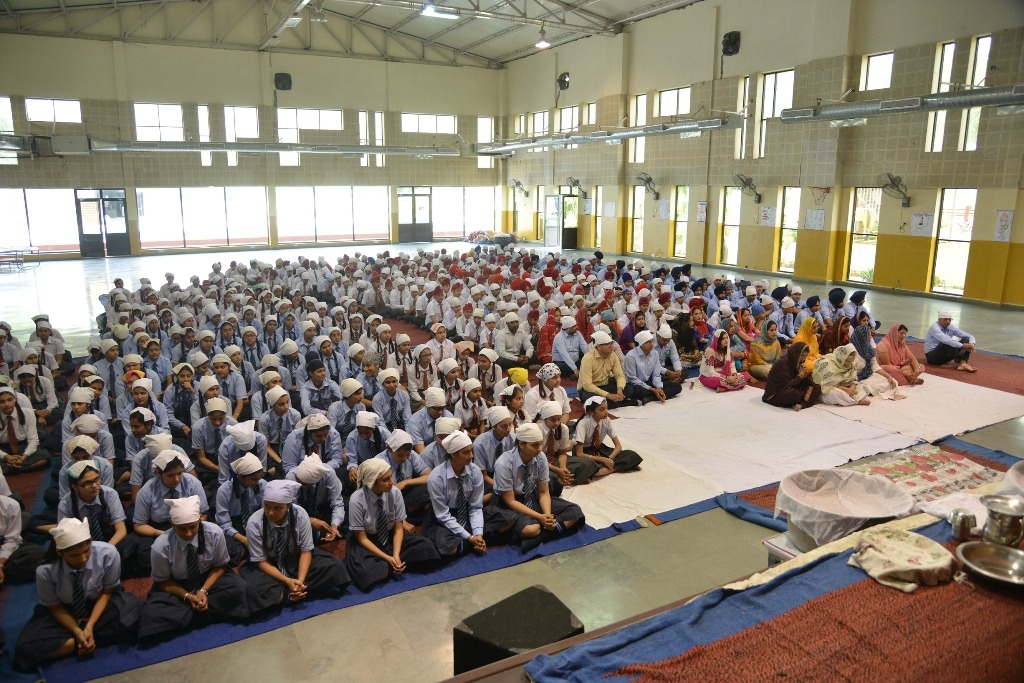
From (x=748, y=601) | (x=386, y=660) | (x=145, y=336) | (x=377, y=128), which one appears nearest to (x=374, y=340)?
(x=145, y=336)

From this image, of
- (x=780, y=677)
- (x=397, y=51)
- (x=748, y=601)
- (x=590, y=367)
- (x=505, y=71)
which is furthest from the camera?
(x=505, y=71)

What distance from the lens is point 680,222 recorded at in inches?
924

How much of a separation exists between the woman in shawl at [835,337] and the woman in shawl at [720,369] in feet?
4.58

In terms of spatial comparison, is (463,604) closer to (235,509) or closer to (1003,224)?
(235,509)

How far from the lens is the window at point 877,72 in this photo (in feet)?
54.5

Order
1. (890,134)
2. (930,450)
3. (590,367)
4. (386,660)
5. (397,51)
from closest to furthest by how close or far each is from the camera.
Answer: (386,660)
(930,450)
(590,367)
(890,134)
(397,51)

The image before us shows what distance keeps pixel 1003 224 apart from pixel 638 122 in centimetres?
1248

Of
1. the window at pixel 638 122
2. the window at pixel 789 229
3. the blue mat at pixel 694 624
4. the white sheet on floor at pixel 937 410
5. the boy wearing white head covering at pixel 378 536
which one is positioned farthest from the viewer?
the window at pixel 638 122

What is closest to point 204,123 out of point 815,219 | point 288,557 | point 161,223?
point 161,223

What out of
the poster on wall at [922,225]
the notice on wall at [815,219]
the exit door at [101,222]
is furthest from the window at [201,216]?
the poster on wall at [922,225]

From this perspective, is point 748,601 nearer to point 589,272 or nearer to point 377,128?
point 589,272

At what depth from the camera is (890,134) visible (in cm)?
1667

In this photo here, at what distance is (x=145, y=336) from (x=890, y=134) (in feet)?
53.8

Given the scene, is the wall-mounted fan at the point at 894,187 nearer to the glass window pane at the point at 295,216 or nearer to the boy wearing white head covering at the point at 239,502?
the boy wearing white head covering at the point at 239,502
